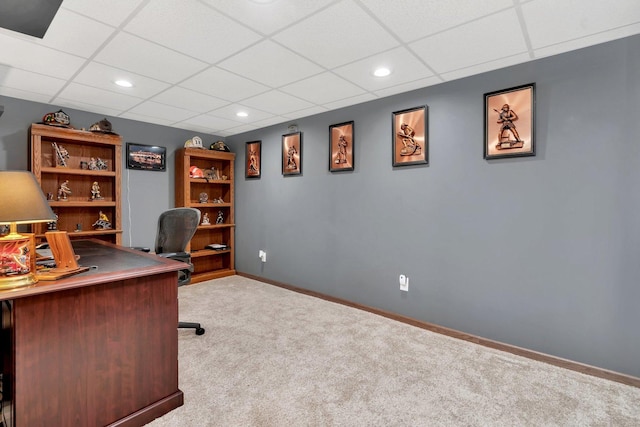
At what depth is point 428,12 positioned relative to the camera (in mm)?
1758

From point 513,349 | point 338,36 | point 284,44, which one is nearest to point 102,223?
point 284,44

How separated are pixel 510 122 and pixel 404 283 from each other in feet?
5.56

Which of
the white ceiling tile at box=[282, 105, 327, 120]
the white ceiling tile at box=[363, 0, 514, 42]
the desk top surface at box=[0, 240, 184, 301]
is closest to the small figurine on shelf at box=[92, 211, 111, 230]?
the desk top surface at box=[0, 240, 184, 301]

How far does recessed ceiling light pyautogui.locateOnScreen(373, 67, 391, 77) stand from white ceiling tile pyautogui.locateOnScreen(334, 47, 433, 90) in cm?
3

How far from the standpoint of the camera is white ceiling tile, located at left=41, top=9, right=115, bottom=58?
1.85 m

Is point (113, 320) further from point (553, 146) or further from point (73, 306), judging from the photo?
point (553, 146)

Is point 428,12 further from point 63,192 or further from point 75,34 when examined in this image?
point 63,192

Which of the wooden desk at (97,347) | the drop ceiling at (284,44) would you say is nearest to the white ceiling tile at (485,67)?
the drop ceiling at (284,44)

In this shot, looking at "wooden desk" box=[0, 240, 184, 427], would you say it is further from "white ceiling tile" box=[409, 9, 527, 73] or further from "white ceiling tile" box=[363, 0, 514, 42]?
"white ceiling tile" box=[409, 9, 527, 73]

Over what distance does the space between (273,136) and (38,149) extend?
8.51 ft

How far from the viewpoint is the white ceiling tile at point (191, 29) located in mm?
1759

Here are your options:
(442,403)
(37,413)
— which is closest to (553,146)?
(442,403)

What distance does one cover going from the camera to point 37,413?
1.34 metres

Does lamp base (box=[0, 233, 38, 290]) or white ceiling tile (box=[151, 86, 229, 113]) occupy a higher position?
white ceiling tile (box=[151, 86, 229, 113])
